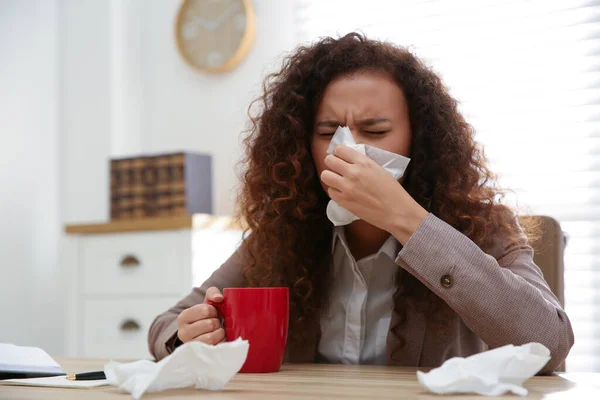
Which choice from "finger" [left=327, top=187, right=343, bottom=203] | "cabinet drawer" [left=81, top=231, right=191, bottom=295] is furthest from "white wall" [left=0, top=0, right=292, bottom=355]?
"finger" [left=327, top=187, right=343, bottom=203]

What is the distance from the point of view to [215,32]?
10.4ft

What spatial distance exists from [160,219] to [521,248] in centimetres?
160

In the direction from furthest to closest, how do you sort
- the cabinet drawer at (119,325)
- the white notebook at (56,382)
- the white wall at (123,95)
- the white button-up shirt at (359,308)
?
the white wall at (123,95), the cabinet drawer at (119,325), the white button-up shirt at (359,308), the white notebook at (56,382)

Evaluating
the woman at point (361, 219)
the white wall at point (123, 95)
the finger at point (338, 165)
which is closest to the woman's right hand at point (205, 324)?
the woman at point (361, 219)

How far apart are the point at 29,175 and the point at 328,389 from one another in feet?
9.73

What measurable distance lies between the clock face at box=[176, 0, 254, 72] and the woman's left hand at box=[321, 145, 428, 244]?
208cm

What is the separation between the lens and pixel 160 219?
2598 millimetres

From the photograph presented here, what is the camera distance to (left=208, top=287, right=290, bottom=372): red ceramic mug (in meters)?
0.95

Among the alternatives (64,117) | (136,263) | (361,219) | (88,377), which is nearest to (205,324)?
(88,377)

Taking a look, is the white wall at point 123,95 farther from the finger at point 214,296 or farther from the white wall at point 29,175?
the finger at point 214,296

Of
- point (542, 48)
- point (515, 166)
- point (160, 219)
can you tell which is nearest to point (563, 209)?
point (515, 166)

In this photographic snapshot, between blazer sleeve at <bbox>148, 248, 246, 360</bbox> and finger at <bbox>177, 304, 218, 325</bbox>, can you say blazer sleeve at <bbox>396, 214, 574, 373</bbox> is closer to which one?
finger at <bbox>177, 304, 218, 325</bbox>

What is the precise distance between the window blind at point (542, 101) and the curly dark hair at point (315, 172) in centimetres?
106

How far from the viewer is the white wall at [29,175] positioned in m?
3.44
